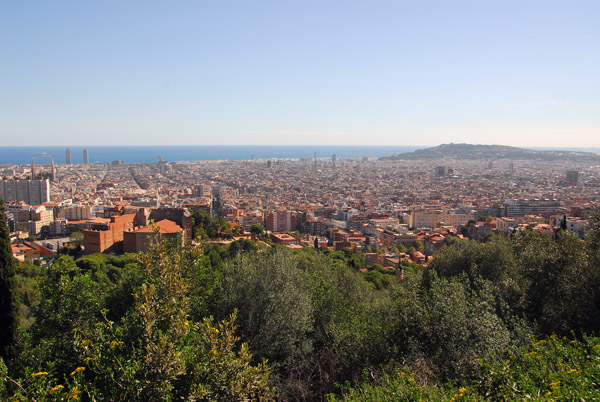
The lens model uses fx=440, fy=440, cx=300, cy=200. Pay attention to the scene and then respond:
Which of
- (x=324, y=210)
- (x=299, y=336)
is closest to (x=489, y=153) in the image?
(x=324, y=210)

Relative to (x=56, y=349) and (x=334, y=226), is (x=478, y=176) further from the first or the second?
(x=56, y=349)

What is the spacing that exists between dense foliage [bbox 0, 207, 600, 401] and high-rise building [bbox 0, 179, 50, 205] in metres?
53.3

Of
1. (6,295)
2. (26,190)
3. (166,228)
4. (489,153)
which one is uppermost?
(489,153)

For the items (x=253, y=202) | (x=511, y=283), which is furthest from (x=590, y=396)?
(x=253, y=202)

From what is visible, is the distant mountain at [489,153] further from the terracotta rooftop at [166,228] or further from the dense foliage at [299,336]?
the dense foliage at [299,336]

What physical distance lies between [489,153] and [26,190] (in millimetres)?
132888

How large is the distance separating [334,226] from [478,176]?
58.1 metres

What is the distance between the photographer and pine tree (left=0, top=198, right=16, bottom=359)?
577 cm

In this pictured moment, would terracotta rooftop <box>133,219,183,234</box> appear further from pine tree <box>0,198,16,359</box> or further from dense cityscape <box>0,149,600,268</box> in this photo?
pine tree <box>0,198,16,359</box>

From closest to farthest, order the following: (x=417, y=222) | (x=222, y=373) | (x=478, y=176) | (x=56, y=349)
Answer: (x=222, y=373) < (x=56, y=349) < (x=417, y=222) < (x=478, y=176)

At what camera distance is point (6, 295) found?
5.99 metres

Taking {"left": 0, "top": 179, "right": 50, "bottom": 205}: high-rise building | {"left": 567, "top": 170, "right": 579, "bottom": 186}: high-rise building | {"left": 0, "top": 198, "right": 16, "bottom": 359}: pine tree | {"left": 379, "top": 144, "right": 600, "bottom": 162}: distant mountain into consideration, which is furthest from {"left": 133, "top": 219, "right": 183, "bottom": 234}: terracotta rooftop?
{"left": 379, "top": 144, "right": 600, "bottom": 162}: distant mountain

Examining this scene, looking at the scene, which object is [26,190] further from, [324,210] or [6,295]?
[6,295]

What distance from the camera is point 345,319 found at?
7062mm
